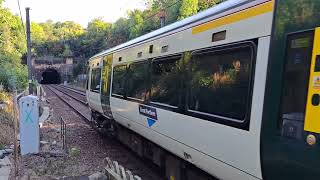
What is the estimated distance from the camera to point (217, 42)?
524 cm

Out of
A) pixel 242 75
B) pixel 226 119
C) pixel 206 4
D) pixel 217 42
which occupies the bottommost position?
pixel 226 119

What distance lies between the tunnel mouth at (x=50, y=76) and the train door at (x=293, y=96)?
364 feet

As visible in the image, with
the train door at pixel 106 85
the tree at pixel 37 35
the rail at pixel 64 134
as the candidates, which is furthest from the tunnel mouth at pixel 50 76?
the train door at pixel 106 85

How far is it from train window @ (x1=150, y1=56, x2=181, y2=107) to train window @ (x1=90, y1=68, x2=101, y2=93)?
6657 mm

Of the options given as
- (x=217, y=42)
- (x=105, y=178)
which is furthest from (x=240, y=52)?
(x=105, y=178)

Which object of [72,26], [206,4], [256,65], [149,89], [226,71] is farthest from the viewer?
[72,26]

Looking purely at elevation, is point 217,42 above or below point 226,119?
above

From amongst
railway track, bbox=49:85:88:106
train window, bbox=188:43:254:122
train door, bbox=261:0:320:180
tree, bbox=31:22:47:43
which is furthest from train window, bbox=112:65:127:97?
tree, bbox=31:22:47:43

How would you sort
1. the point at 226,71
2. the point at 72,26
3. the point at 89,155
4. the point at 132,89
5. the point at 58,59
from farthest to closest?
the point at 72,26, the point at 58,59, the point at 89,155, the point at 132,89, the point at 226,71

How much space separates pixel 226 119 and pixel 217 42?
3.10 feet

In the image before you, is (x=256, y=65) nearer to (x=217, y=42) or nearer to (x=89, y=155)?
(x=217, y=42)

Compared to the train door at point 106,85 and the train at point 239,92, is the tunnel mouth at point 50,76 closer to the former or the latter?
the train door at point 106,85

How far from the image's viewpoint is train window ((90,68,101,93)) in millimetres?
14609

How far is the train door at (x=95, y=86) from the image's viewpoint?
47.1 feet
